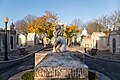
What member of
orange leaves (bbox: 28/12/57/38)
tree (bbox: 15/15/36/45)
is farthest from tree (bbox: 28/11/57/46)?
tree (bbox: 15/15/36/45)

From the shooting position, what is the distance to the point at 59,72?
6441 millimetres

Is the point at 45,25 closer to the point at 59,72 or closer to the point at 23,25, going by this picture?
the point at 23,25

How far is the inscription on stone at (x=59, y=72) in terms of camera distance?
6.42 metres

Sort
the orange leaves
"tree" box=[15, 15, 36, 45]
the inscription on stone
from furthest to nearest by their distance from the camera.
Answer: "tree" box=[15, 15, 36, 45] → the orange leaves → the inscription on stone

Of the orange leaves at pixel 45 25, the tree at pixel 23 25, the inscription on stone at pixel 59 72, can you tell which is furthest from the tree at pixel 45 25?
the inscription on stone at pixel 59 72

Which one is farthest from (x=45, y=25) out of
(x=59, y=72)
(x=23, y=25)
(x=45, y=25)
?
(x=59, y=72)

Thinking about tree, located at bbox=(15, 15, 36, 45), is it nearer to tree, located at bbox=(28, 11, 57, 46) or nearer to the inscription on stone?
tree, located at bbox=(28, 11, 57, 46)

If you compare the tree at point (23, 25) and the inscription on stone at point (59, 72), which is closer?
the inscription on stone at point (59, 72)

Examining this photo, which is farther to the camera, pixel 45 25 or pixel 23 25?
pixel 23 25

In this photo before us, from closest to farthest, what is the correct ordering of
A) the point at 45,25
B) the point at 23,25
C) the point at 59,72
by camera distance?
the point at 59,72 < the point at 45,25 < the point at 23,25

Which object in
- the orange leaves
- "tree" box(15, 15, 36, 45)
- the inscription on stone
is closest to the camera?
the inscription on stone

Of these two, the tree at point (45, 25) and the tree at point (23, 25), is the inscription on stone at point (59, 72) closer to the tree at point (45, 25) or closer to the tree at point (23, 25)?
the tree at point (45, 25)

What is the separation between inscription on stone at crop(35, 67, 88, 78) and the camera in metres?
6.42

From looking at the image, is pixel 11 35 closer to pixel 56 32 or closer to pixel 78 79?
pixel 56 32
